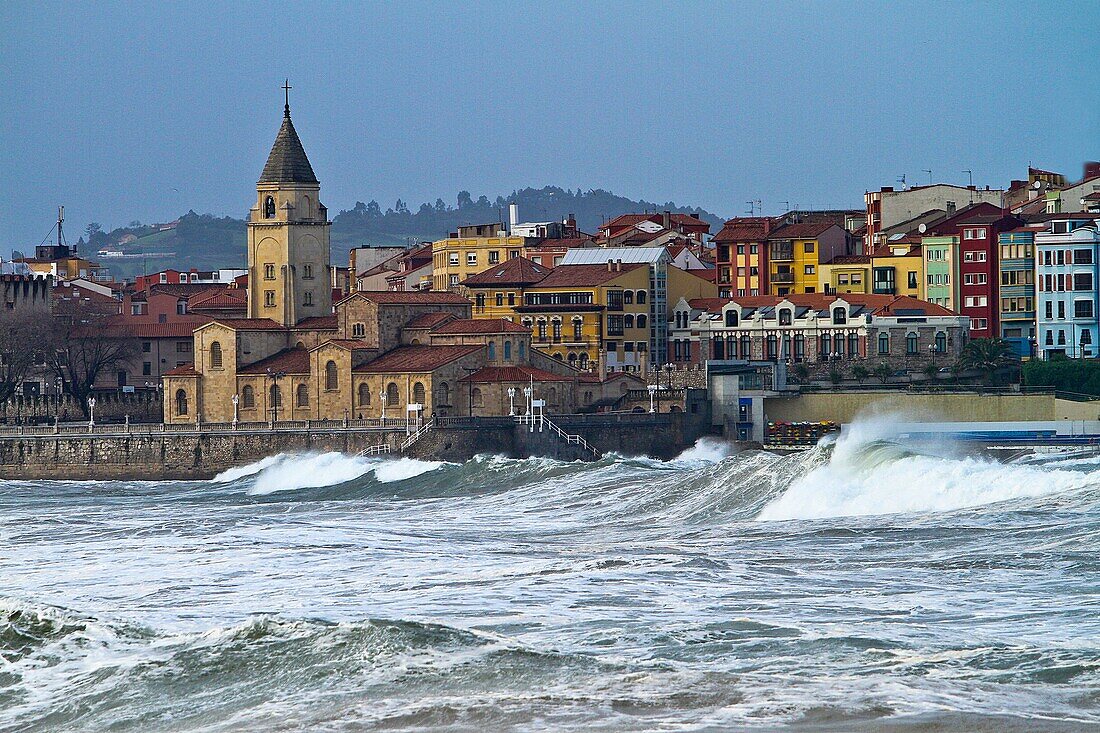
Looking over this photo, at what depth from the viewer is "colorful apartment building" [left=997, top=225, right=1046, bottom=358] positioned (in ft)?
312

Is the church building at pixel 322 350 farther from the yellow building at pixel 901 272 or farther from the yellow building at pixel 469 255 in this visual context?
the yellow building at pixel 469 255

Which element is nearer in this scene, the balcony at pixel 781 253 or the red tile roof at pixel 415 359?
the red tile roof at pixel 415 359

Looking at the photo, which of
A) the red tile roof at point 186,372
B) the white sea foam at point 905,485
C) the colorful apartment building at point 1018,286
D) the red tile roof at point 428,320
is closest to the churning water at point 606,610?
the white sea foam at point 905,485

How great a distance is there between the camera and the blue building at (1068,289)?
92312mm

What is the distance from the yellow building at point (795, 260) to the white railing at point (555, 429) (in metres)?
26.7

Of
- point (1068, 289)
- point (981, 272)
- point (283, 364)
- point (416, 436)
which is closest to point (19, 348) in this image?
point (283, 364)

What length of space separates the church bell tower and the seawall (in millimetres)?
9827

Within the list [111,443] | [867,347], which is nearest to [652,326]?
[867,347]

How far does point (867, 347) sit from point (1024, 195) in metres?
26.0

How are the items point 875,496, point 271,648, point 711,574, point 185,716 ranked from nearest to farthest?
point 185,716, point 271,648, point 711,574, point 875,496

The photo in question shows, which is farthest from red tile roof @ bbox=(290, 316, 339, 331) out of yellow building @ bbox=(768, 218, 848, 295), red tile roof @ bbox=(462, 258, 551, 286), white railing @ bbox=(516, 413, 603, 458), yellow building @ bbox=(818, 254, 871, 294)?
yellow building @ bbox=(818, 254, 871, 294)

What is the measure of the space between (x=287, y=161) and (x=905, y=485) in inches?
1636

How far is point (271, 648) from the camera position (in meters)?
34.7

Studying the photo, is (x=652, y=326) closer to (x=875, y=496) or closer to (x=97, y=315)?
(x=97, y=315)
